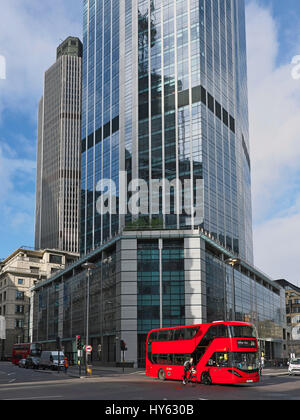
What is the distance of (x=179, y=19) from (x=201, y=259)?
201 ft

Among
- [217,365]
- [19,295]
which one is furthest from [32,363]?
[19,295]

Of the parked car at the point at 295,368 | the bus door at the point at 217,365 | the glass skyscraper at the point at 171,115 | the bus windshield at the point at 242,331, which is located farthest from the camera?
the glass skyscraper at the point at 171,115

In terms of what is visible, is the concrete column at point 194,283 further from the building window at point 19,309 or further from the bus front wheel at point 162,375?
the building window at point 19,309

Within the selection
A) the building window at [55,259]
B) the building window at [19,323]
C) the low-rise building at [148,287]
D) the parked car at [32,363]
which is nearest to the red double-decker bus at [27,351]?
the parked car at [32,363]

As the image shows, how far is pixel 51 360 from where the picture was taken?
218 feet

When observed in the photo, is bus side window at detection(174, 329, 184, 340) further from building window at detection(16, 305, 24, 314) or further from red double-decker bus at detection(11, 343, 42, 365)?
building window at detection(16, 305, 24, 314)

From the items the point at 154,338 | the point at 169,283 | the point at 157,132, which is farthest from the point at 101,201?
the point at 154,338

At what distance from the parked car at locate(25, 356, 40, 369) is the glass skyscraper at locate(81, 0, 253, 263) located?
106 feet

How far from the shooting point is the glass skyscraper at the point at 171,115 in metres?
103

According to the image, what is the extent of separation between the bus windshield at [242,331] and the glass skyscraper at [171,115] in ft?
189

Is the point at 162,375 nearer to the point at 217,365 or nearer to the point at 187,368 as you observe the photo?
the point at 187,368
